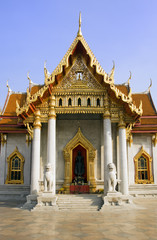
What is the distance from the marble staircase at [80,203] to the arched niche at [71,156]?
94.8 inches

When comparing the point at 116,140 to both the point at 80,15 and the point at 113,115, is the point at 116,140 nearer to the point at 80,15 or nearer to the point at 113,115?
the point at 113,115

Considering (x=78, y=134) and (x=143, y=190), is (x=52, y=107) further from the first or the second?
(x=143, y=190)

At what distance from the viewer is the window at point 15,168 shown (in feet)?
51.2

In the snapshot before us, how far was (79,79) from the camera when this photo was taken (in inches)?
546

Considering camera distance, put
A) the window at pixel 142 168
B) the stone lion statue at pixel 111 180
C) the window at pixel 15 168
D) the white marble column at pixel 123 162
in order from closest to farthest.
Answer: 1. the stone lion statue at pixel 111 180
2. the white marble column at pixel 123 162
3. the window at pixel 15 168
4. the window at pixel 142 168

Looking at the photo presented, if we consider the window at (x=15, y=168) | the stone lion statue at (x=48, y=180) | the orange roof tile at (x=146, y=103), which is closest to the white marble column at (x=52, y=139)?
the stone lion statue at (x=48, y=180)

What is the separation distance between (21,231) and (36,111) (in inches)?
285

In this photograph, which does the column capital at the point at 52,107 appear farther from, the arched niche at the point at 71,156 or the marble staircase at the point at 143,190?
the marble staircase at the point at 143,190

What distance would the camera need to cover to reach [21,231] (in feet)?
22.7

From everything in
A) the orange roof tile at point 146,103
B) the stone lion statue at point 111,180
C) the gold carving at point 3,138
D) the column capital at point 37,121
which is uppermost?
the orange roof tile at point 146,103

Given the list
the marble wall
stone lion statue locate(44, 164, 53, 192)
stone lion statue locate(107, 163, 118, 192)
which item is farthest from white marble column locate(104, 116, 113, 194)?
the marble wall

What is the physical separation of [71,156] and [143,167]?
15.0 ft

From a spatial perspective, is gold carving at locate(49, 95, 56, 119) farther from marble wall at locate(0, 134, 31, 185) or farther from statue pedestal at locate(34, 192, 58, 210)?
statue pedestal at locate(34, 192, 58, 210)

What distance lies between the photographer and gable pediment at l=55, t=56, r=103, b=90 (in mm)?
13680
